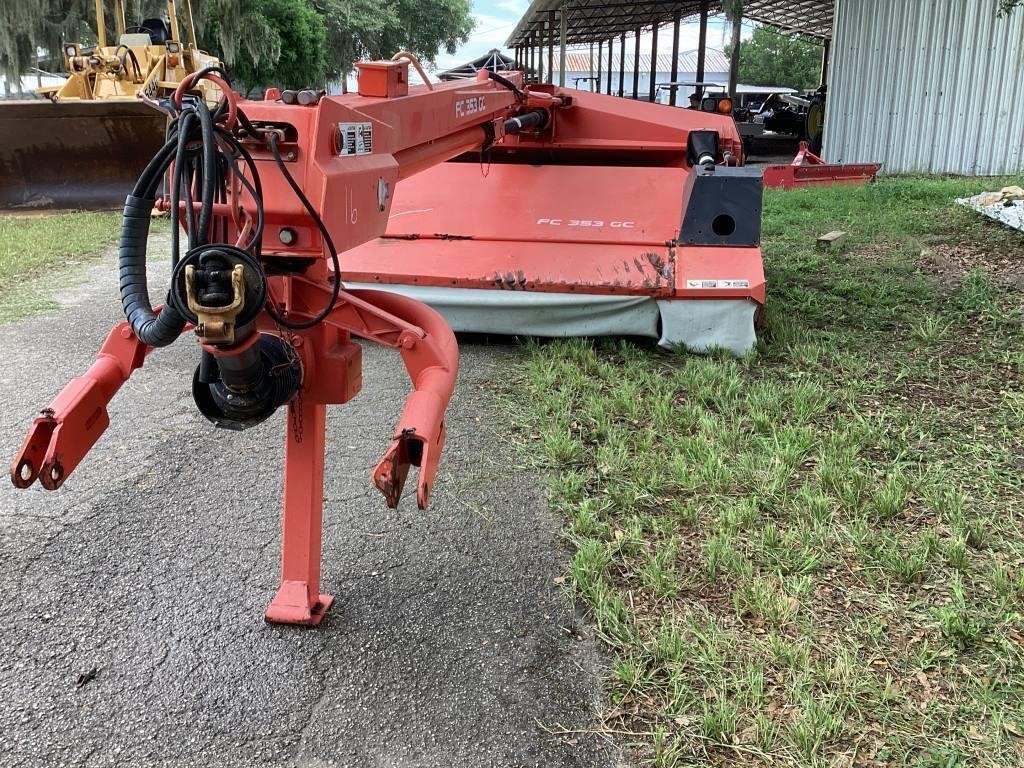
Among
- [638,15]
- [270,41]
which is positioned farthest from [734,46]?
[270,41]

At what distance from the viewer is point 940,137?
12.5 meters

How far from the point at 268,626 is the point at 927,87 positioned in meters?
13.0

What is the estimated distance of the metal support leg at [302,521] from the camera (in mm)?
2318

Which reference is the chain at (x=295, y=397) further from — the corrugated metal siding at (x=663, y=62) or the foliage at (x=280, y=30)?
the corrugated metal siding at (x=663, y=62)

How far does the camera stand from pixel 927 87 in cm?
A: 1256

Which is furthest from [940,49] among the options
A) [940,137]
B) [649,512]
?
[649,512]

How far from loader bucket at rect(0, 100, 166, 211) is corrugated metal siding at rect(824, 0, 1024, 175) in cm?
1018

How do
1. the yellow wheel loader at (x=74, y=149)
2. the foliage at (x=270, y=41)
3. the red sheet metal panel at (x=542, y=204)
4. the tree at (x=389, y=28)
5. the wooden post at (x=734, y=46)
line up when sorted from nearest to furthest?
the red sheet metal panel at (x=542, y=204) → the yellow wheel loader at (x=74, y=149) → the wooden post at (x=734, y=46) → the foliage at (x=270, y=41) → the tree at (x=389, y=28)

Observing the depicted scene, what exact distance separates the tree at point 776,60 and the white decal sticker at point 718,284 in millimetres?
61467

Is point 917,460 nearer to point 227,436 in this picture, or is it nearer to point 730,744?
point 730,744

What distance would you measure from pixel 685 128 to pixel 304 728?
4351 mm

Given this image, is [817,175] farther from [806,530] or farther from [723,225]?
[806,530]

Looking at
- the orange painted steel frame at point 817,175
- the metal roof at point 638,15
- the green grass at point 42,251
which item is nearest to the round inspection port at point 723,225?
the green grass at point 42,251

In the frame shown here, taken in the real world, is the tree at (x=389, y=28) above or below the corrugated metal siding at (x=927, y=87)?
above
